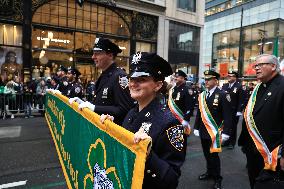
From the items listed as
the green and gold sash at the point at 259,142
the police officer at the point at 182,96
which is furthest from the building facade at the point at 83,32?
the green and gold sash at the point at 259,142

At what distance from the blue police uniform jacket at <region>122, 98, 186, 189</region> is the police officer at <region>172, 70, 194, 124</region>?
486 centimetres

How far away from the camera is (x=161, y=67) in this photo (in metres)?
2.26

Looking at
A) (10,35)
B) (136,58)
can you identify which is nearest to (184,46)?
(10,35)

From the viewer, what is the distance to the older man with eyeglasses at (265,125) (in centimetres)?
336

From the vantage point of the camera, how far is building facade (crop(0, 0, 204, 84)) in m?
18.0

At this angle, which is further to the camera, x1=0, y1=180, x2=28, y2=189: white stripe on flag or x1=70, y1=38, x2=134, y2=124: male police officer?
x1=0, y1=180, x2=28, y2=189: white stripe on flag

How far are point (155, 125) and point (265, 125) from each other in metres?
2.05

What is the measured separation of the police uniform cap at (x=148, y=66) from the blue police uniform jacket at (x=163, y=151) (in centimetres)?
28

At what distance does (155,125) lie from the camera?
2.06 m

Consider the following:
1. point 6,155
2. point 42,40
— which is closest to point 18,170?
point 6,155

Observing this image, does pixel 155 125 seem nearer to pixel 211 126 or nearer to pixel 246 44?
pixel 211 126

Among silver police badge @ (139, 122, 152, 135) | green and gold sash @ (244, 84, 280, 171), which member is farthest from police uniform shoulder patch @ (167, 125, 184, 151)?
green and gold sash @ (244, 84, 280, 171)

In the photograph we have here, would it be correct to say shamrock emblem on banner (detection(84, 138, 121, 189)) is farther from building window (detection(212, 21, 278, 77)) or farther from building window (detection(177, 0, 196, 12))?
building window (detection(212, 21, 278, 77))

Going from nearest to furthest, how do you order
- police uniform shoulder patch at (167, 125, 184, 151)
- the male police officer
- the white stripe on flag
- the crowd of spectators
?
police uniform shoulder patch at (167, 125, 184, 151) < the male police officer < the white stripe on flag < the crowd of spectators
